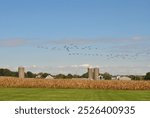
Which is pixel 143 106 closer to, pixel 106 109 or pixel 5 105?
pixel 106 109

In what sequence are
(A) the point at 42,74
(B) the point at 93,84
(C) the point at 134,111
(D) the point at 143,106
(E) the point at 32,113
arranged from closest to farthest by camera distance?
(E) the point at 32,113, (C) the point at 134,111, (D) the point at 143,106, (B) the point at 93,84, (A) the point at 42,74

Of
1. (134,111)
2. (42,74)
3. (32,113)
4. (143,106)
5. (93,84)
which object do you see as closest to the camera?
(32,113)

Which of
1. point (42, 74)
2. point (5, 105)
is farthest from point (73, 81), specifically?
point (42, 74)

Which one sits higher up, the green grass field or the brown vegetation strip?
the brown vegetation strip

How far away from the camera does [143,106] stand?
57.5 ft

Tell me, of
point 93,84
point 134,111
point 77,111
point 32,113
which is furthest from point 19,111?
point 93,84

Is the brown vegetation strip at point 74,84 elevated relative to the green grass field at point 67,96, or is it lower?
elevated

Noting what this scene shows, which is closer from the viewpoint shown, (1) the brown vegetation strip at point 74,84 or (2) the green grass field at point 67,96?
(2) the green grass field at point 67,96

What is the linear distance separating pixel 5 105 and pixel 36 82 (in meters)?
42.8

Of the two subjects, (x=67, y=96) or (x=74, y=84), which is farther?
(x=74, y=84)

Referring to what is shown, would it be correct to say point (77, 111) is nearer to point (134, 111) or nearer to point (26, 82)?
point (134, 111)

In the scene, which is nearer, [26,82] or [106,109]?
[106,109]

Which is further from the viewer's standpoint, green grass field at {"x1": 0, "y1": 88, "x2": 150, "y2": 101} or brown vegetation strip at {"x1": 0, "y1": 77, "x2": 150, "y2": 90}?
brown vegetation strip at {"x1": 0, "y1": 77, "x2": 150, "y2": 90}

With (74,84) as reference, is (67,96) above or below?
below
